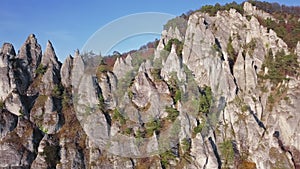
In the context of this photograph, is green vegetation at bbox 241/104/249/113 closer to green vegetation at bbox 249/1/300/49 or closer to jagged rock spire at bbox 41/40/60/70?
green vegetation at bbox 249/1/300/49

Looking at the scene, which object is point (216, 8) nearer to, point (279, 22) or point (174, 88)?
point (279, 22)

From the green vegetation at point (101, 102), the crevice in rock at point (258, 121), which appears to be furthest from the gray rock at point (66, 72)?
the crevice in rock at point (258, 121)

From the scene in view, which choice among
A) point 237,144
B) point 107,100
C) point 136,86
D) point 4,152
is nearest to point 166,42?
point 136,86

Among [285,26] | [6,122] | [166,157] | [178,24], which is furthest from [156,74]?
[285,26]

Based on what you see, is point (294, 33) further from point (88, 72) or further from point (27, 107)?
point (27, 107)

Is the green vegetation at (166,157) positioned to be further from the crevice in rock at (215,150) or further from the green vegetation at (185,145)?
the crevice in rock at (215,150)
